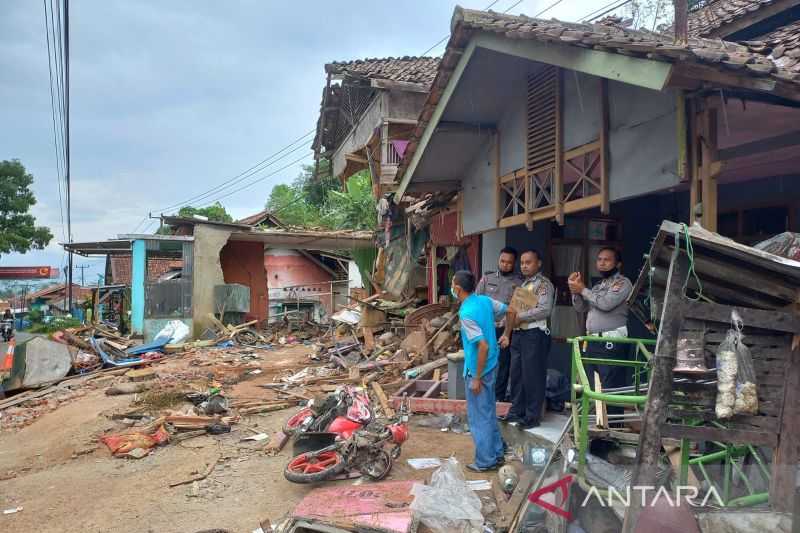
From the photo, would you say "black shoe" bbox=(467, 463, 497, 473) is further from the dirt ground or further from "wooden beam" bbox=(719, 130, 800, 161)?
"wooden beam" bbox=(719, 130, 800, 161)

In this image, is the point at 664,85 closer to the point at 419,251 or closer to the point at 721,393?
the point at 721,393

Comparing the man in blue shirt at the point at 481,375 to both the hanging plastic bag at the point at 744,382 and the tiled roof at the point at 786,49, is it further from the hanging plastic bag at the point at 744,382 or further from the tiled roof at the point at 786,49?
the tiled roof at the point at 786,49

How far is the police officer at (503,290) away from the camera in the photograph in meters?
5.62

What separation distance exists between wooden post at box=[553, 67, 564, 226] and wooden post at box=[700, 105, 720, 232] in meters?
1.77

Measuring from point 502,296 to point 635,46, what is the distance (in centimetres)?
299

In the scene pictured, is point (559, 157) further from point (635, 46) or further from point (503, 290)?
point (635, 46)

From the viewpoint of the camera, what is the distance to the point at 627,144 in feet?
15.3

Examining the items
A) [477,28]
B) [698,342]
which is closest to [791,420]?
[698,342]

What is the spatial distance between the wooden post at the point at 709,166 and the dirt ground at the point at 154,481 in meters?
3.07

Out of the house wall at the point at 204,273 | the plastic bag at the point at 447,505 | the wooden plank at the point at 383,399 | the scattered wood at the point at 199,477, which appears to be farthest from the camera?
the house wall at the point at 204,273

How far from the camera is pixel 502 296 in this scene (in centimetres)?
573

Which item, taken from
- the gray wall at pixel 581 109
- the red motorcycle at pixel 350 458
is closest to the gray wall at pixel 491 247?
the gray wall at pixel 581 109

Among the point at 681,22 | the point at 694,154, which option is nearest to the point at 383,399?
the point at 694,154

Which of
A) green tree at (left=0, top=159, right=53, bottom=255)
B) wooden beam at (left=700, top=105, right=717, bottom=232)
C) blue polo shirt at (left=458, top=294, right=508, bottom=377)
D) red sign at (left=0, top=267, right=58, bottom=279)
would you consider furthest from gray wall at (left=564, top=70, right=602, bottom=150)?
red sign at (left=0, top=267, right=58, bottom=279)
